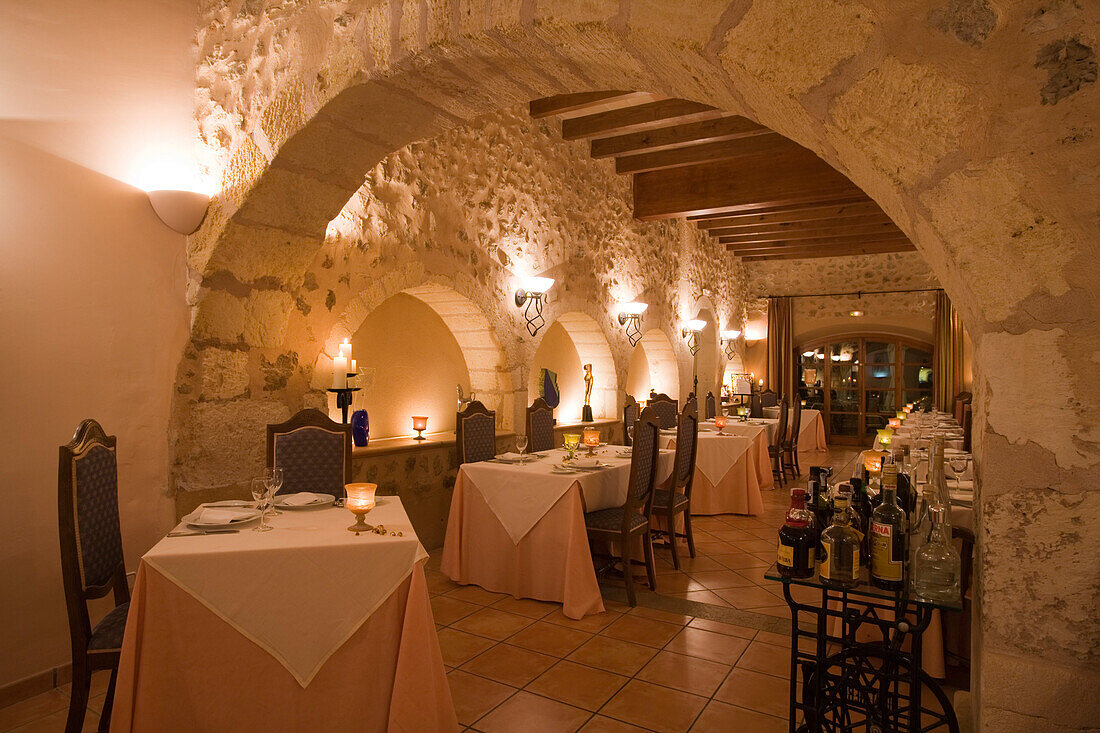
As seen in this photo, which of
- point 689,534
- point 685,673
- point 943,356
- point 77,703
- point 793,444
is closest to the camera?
point 77,703

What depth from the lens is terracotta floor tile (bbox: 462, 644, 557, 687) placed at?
2665 mm

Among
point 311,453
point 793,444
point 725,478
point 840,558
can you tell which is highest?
point 311,453

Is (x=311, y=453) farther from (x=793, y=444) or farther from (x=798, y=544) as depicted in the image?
(x=793, y=444)

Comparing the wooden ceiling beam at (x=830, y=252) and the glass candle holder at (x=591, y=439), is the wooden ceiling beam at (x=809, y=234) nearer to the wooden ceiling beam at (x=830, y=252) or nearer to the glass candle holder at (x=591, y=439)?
the wooden ceiling beam at (x=830, y=252)

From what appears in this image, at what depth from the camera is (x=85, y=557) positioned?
6.60 ft

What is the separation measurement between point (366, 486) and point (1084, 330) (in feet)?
6.61

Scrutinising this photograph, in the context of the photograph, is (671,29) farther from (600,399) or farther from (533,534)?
(600,399)

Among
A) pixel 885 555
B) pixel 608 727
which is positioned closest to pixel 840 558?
pixel 885 555

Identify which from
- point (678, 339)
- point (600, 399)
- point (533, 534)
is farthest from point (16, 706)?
point (678, 339)

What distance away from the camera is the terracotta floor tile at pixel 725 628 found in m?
3.10

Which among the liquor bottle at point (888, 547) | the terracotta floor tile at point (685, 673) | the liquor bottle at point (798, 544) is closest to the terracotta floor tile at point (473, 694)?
the terracotta floor tile at point (685, 673)

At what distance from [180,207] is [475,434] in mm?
2067

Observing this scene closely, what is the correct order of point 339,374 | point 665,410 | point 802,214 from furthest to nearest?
point 802,214 < point 665,410 < point 339,374

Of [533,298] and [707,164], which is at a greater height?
[707,164]
